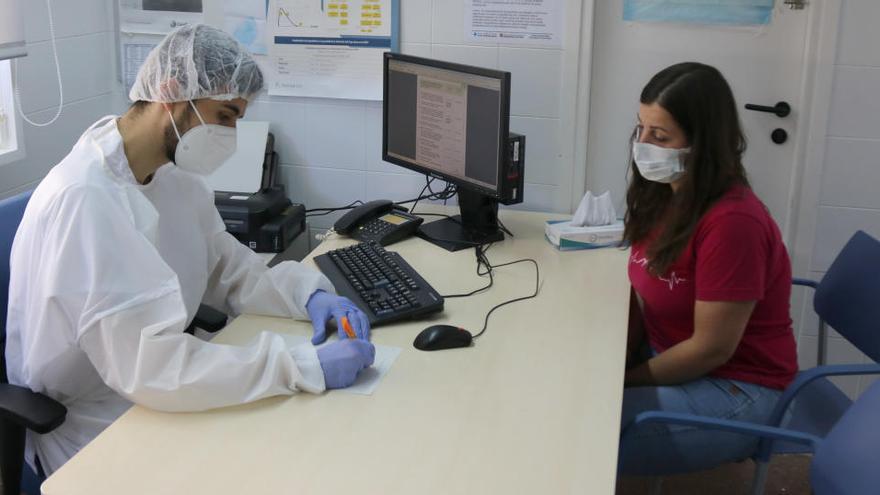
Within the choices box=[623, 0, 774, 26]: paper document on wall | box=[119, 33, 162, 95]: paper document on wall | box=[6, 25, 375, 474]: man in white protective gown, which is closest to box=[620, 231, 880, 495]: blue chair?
box=[623, 0, 774, 26]: paper document on wall

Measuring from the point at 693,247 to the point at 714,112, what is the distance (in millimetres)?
291

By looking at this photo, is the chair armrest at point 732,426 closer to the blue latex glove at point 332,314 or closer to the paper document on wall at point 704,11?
the blue latex glove at point 332,314

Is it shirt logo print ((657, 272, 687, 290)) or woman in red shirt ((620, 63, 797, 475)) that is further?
shirt logo print ((657, 272, 687, 290))

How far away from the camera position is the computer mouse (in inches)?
72.7

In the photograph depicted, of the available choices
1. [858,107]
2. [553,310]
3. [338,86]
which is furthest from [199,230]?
[858,107]

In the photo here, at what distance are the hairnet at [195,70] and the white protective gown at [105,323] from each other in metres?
0.14

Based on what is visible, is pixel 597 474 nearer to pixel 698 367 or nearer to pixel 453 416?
pixel 453 416

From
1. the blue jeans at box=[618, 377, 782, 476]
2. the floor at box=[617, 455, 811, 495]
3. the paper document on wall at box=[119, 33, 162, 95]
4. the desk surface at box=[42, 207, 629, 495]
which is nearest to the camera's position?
the desk surface at box=[42, 207, 629, 495]

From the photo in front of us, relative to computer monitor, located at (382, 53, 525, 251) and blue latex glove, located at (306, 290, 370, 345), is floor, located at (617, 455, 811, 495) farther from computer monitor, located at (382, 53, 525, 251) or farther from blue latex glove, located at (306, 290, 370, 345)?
blue latex glove, located at (306, 290, 370, 345)

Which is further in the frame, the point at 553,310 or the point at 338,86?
the point at 338,86

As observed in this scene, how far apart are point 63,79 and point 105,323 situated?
1656mm

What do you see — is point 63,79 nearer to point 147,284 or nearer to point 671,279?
point 147,284

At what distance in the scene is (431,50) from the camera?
289cm

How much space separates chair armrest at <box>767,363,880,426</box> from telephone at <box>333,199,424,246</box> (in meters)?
1.10
